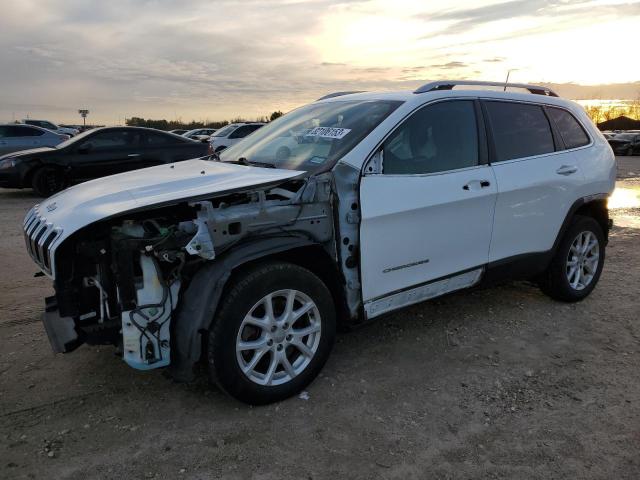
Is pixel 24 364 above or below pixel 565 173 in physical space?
below

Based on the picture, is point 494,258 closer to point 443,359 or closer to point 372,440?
point 443,359

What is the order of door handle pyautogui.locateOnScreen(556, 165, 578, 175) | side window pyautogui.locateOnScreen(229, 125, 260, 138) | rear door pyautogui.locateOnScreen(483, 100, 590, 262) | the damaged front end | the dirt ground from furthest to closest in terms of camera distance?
side window pyautogui.locateOnScreen(229, 125, 260, 138) → door handle pyautogui.locateOnScreen(556, 165, 578, 175) → rear door pyautogui.locateOnScreen(483, 100, 590, 262) → the damaged front end → the dirt ground

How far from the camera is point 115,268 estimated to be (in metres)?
2.71

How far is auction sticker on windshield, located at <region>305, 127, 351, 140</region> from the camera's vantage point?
3566mm

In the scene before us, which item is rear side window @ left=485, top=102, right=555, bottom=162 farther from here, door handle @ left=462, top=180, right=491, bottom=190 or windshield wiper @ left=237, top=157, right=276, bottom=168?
windshield wiper @ left=237, top=157, right=276, bottom=168

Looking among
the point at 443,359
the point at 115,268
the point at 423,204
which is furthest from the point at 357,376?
the point at 115,268

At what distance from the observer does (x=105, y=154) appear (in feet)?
36.2

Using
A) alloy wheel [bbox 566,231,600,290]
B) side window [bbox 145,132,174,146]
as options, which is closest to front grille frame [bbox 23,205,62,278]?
alloy wheel [bbox 566,231,600,290]

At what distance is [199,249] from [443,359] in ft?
6.51

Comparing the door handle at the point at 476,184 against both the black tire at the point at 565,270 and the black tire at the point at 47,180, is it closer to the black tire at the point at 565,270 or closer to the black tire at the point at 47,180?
the black tire at the point at 565,270

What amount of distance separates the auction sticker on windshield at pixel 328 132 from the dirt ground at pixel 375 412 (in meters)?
1.54

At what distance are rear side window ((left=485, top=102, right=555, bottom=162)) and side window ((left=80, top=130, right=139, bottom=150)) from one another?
9.01 metres

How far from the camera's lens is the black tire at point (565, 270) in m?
4.67

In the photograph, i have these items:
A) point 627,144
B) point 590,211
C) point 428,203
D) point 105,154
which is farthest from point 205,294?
point 627,144
